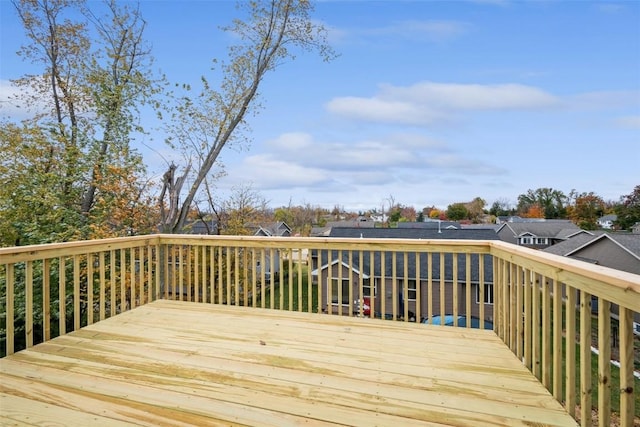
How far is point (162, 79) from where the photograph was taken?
9258 millimetres

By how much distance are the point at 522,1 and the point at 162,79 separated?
839 cm

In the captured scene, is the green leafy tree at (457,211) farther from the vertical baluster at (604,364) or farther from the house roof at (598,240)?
the vertical baluster at (604,364)

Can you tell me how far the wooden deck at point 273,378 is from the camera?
172 centimetres

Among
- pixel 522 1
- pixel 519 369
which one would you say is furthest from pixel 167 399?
pixel 522 1

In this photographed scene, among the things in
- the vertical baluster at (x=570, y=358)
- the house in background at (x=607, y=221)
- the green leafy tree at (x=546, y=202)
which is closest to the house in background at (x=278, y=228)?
the vertical baluster at (x=570, y=358)

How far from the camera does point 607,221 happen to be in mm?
16438

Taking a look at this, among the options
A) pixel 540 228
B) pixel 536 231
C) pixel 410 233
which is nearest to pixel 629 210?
pixel 536 231

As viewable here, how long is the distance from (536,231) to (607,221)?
2.99 meters

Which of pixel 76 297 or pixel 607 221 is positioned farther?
pixel 607 221

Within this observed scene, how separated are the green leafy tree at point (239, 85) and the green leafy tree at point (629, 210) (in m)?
12.7

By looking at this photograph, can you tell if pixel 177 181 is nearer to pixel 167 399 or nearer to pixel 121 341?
pixel 121 341

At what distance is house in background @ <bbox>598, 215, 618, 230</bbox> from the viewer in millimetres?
15741

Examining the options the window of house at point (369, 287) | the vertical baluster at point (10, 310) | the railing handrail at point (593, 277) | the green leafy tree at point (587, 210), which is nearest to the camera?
the railing handrail at point (593, 277)

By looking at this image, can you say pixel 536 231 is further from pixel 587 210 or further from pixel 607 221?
pixel 607 221
